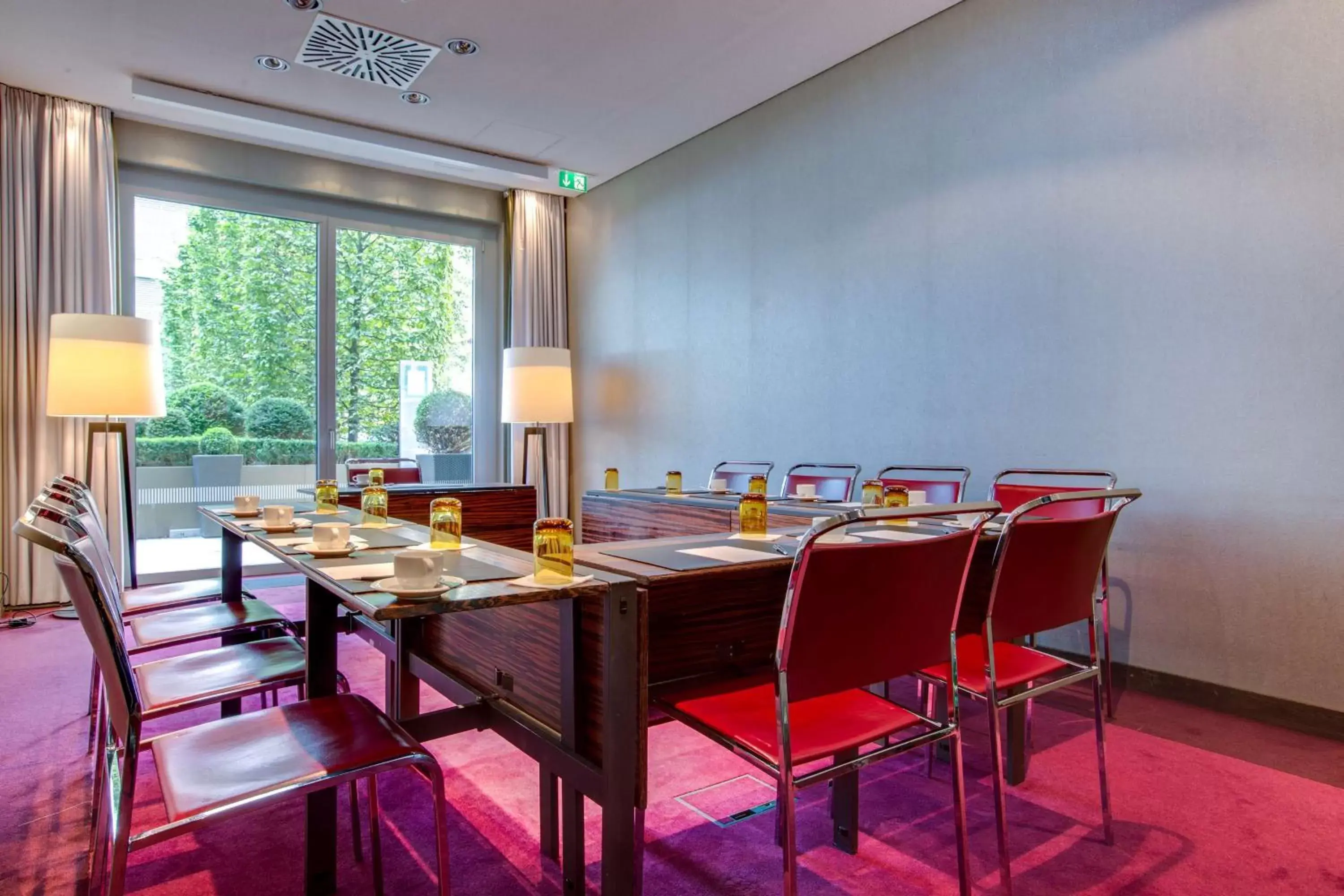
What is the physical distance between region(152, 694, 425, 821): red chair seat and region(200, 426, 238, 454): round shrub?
15.7 feet

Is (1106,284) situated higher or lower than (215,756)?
higher

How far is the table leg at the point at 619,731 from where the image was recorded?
1.32m

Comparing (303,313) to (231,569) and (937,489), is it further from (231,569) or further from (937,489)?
(937,489)

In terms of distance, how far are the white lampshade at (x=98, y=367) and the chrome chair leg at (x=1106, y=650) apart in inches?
176

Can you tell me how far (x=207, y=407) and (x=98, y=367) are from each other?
1.80 m

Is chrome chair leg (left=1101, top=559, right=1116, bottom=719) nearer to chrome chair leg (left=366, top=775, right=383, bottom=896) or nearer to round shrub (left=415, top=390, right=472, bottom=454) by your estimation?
chrome chair leg (left=366, top=775, right=383, bottom=896)

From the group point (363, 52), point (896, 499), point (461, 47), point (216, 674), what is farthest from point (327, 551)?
point (363, 52)

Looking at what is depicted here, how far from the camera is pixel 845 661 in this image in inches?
54.6

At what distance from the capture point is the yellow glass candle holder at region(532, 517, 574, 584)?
1382 millimetres

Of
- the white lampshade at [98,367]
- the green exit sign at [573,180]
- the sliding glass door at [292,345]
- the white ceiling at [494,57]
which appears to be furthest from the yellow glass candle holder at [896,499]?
A: the green exit sign at [573,180]

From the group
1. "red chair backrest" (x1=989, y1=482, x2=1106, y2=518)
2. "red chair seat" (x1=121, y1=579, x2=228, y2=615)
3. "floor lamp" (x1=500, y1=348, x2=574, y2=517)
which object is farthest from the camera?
"floor lamp" (x1=500, y1=348, x2=574, y2=517)

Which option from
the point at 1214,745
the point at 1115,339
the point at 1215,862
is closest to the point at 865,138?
the point at 1115,339

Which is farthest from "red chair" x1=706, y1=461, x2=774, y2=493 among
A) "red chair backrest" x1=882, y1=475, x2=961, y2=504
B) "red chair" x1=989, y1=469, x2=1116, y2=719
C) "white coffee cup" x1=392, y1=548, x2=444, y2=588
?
"white coffee cup" x1=392, y1=548, x2=444, y2=588

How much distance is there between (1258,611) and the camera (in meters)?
2.85
